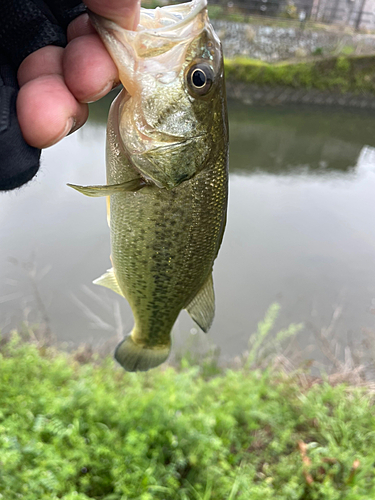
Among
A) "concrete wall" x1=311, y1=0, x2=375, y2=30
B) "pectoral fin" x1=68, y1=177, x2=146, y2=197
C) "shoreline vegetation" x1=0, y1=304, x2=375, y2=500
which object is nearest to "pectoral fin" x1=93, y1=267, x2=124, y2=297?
"pectoral fin" x1=68, y1=177, x2=146, y2=197

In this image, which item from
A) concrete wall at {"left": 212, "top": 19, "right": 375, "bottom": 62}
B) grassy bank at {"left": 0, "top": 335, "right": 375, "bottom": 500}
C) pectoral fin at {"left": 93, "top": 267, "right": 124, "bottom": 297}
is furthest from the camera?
concrete wall at {"left": 212, "top": 19, "right": 375, "bottom": 62}

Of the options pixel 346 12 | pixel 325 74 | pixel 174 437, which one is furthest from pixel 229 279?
pixel 346 12

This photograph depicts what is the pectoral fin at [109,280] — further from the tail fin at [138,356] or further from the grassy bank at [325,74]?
the grassy bank at [325,74]

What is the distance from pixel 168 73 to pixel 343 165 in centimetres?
1076

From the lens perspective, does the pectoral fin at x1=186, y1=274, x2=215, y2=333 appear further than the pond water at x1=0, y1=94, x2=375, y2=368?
No

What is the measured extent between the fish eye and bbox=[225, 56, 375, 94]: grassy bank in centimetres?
1318

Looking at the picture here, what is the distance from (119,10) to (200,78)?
348 mm

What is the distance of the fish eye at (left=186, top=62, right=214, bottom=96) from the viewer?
1.24 m

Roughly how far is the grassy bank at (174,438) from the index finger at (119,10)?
2.25m

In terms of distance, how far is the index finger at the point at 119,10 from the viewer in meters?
1.07

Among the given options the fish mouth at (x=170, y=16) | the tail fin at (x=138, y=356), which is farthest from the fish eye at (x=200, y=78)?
the tail fin at (x=138, y=356)

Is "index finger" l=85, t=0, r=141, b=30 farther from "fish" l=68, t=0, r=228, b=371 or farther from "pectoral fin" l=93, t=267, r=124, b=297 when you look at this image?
"pectoral fin" l=93, t=267, r=124, b=297

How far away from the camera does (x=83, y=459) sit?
2.23m

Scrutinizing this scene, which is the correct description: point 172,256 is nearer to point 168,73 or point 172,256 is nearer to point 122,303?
point 168,73
